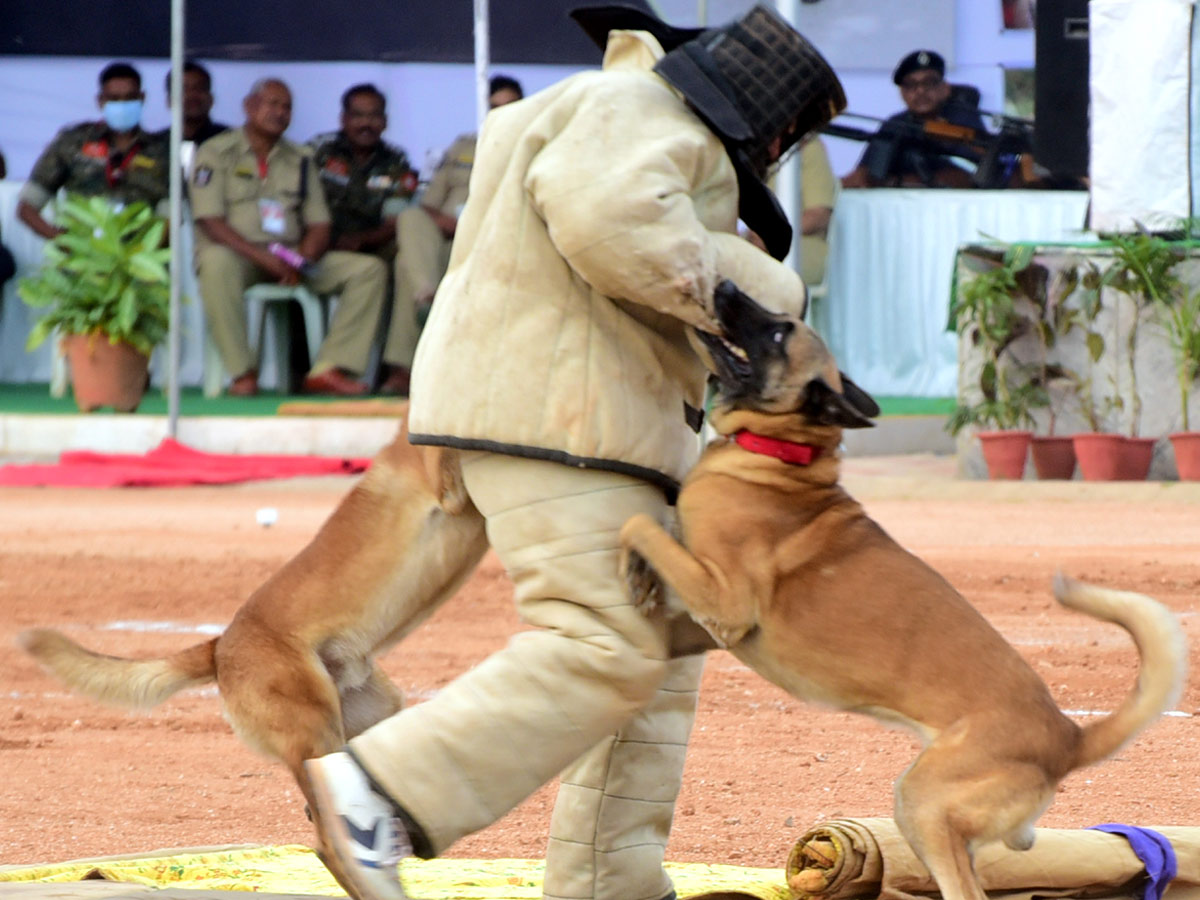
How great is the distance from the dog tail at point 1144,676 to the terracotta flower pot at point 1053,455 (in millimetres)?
8080

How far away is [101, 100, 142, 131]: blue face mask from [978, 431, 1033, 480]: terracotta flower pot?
25.3ft

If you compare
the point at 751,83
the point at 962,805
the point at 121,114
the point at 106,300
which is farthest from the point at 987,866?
the point at 121,114

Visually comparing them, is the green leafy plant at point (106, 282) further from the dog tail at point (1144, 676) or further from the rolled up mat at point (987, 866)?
the dog tail at point (1144, 676)

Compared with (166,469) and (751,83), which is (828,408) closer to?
(751,83)

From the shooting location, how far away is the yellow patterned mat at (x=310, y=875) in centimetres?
418

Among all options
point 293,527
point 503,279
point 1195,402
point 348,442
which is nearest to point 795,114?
point 503,279

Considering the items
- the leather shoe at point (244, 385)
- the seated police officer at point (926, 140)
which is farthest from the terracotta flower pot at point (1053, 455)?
the leather shoe at point (244, 385)

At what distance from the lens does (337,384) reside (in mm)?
15000

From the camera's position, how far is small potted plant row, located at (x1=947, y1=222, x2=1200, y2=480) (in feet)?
37.2

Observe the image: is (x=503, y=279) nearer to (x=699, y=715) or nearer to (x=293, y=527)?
(x=699, y=715)

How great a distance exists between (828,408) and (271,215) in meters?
11.4

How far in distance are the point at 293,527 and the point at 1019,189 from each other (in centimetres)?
794

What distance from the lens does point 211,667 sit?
404 centimetres

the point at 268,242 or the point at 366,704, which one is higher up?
the point at 366,704
